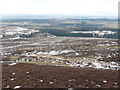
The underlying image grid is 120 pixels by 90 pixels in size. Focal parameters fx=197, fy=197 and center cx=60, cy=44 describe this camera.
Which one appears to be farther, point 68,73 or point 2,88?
point 68,73

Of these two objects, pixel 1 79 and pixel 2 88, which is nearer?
pixel 2 88

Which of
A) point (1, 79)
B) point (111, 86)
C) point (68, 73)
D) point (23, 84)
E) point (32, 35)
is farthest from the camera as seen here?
point (32, 35)

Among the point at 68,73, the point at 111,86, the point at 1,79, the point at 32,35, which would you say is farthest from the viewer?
the point at 32,35

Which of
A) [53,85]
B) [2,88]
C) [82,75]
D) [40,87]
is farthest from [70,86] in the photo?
[2,88]

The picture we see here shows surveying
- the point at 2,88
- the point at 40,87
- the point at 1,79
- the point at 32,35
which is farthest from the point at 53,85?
the point at 32,35

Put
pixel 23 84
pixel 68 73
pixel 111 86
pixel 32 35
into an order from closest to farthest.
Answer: pixel 111 86, pixel 23 84, pixel 68 73, pixel 32 35

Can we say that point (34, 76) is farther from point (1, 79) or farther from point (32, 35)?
point (32, 35)

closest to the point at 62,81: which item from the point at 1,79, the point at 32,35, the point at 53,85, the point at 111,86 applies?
the point at 53,85

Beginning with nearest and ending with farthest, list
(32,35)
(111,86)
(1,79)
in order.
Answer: (111,86), (1,79), (32,35)

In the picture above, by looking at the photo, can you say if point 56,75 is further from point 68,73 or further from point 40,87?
point 40,87
